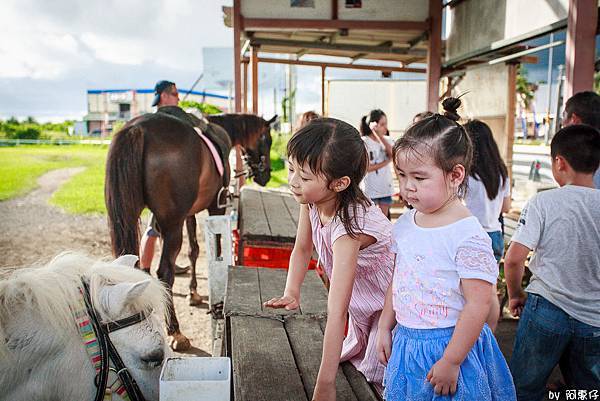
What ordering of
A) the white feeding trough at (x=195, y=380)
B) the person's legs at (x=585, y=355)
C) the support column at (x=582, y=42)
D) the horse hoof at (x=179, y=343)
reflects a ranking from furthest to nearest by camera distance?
1. the horse hoof at (x=179, y=343)
2. the support column at (x=582, y=42)
3. the person's legs at (x=585, y=355)
4. the white feeding trough at (x=195, y=380)

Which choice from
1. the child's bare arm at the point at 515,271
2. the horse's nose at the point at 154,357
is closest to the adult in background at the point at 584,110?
the child's bare arm at the point at 515,271

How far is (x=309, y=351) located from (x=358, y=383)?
0.96 feet

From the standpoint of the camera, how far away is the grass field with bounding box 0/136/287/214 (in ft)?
44.7

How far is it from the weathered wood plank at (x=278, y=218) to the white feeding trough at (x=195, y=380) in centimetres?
278

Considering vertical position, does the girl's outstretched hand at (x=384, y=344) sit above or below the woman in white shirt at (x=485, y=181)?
below

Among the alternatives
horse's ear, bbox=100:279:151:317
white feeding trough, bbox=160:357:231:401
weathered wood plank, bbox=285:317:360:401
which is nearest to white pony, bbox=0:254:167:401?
horse's ear, bbox=100:279:151:317

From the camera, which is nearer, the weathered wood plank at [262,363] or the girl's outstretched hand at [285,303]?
the weathered wood plank at [262,363]

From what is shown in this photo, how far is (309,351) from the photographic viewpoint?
7.00ft

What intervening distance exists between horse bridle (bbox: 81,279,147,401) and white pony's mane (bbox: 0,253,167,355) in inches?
1.2

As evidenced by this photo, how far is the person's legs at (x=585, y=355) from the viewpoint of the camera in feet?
7.43

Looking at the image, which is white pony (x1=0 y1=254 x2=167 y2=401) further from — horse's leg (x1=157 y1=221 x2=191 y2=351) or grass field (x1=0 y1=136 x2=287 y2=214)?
grass field (x1=0 y1=136 x2=287 y2=214)

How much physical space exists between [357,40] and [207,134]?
4.68 meters

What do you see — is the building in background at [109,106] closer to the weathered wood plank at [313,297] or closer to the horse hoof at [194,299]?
the horse hoof at [194,299]

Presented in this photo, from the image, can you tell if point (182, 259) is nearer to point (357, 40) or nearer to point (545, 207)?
point (357, 40)
